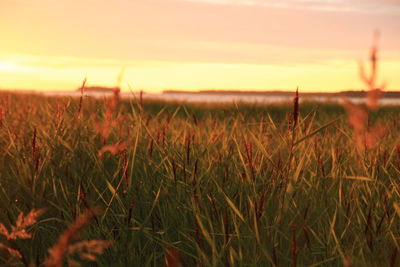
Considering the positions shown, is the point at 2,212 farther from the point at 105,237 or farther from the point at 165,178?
the point at 165,178

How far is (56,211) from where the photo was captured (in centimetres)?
200

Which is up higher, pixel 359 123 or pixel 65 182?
pixel 359 123

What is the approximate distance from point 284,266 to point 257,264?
13cm

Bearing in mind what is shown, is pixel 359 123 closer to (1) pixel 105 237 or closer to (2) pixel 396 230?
(2) pixel 396 230

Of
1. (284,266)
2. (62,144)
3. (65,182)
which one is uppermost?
(62,144)

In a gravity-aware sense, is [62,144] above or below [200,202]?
above

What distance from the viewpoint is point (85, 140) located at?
2516mm

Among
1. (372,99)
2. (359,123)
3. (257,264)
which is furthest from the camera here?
(359,123)

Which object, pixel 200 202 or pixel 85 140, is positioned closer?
pixel 200 202

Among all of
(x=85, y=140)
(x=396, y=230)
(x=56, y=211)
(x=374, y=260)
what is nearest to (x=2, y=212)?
(x=56, y=211)

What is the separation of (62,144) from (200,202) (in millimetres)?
1085

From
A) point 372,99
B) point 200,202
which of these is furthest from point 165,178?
point 372,99

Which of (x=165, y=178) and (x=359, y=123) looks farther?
(x=165, y=178)

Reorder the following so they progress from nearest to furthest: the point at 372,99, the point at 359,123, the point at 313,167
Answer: the point at 372,99 < the point at 359,123 < the point at 313,167
